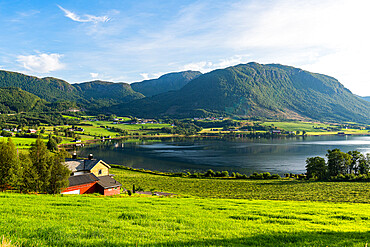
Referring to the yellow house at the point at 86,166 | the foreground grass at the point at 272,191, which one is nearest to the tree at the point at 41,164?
the yellow house at the point at 86,166

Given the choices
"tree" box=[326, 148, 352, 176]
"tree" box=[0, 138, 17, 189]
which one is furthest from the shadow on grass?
"tree" box=[326, 148, 352, 176]

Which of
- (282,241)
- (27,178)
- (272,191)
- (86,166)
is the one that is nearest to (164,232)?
(282,241)

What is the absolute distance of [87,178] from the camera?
3894cm

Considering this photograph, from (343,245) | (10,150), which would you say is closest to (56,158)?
(10,150)

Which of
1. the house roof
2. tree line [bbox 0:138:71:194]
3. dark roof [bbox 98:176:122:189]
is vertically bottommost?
dark roof [bbox 98:176:122:189]

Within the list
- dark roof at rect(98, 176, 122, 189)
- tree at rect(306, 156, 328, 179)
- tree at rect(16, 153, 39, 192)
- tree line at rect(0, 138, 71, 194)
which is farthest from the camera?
tree at rect(306, 156, 328, 179)

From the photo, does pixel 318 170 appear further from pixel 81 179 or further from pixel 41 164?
pixel 41 164

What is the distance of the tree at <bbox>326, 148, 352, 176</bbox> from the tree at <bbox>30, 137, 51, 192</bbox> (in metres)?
76.4

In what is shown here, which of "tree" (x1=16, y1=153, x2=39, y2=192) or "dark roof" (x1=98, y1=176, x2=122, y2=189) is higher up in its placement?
"tree" (x1=16, y1=153, x2=39, y2=192)

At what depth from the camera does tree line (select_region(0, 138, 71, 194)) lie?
27750 millimetres

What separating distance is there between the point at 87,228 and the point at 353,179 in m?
78.0

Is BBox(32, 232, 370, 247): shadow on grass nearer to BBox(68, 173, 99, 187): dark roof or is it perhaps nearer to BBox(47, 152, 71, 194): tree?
BBox(47, 152, 71, 194): tree

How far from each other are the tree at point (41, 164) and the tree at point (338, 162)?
76422mm

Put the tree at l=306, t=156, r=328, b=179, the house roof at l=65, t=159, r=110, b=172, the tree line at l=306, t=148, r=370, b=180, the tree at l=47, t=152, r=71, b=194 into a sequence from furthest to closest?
the tree line at l=306, t=148, r=370, b=180
the tree at l=306, t=156, r=328, b=179
the house roof at l=65, t=159, r=110, b=172
the tree at l=47, t=152, r=71, b=194
